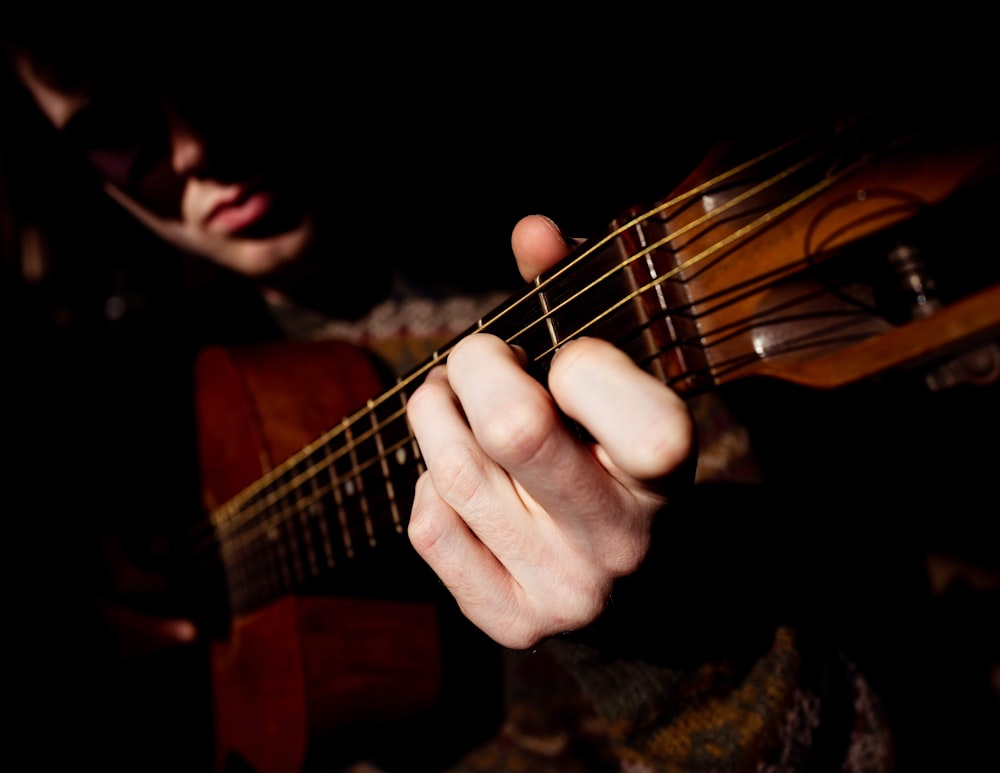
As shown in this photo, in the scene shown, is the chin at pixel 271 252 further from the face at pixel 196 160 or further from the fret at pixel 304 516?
the fret at pixel 304 516

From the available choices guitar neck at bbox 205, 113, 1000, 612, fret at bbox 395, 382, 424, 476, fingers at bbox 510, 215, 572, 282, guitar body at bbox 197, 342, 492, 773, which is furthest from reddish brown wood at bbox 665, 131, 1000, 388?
guitar body at bbox 197, 342, 492, 773

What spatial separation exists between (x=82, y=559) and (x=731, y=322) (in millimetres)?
1652

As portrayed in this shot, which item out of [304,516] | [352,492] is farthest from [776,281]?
[304,516]

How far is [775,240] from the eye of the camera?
0.41 metres

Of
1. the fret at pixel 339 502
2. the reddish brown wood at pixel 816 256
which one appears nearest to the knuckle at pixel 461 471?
the reddish brown wood at pixel 816 256

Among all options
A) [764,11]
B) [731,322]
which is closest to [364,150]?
[764,11]

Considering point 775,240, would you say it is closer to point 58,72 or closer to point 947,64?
point 947,64

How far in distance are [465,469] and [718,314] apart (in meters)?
0.24

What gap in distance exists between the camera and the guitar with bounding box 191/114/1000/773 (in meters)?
0.36

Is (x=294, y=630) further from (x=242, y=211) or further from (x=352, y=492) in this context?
(x=242, y=211)

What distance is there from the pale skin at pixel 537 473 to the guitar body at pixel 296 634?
0.50 metres

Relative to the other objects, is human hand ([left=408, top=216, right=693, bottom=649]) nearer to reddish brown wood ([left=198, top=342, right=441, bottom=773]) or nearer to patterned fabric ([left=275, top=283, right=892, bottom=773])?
patterned fabric ([left=275, top=283, right=892, bottom=773])

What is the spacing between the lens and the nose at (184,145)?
1.12 metres

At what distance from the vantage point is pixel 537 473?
41cm
